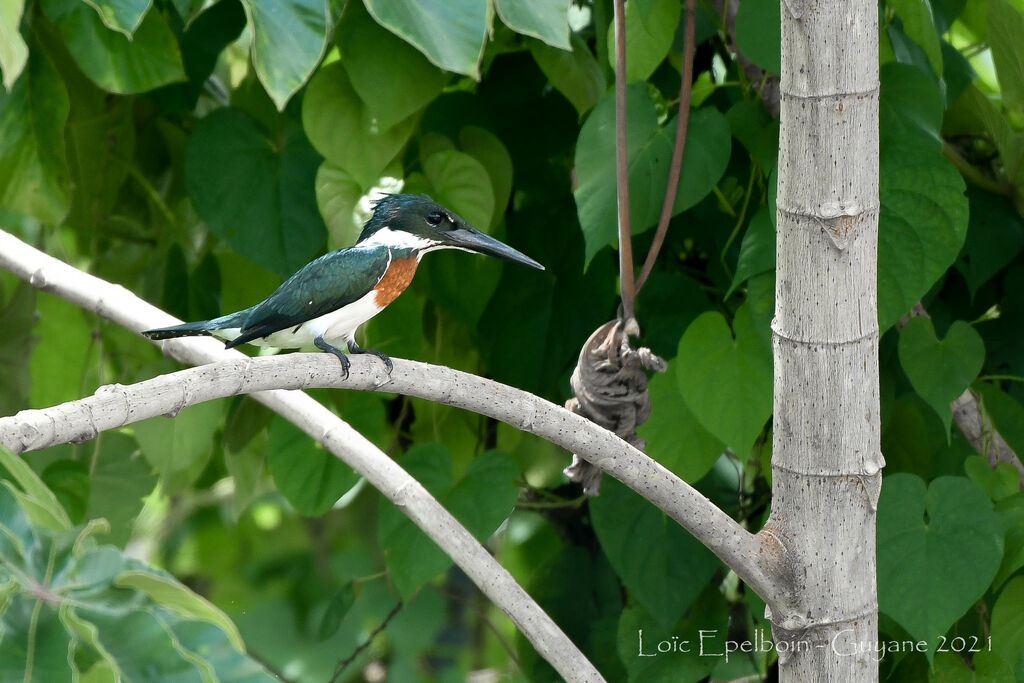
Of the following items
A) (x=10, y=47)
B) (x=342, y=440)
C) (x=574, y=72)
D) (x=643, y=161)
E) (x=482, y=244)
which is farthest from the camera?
(x=574, y=72)

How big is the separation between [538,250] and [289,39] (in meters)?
0.42

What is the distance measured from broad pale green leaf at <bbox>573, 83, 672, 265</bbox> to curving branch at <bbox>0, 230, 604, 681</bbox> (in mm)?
245

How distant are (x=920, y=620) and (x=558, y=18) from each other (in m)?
0.55

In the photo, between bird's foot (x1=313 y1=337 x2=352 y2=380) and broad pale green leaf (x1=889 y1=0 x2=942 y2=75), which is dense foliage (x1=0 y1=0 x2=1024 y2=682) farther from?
bird's foot (x1=313 y1=337 x2=352 y2=380)

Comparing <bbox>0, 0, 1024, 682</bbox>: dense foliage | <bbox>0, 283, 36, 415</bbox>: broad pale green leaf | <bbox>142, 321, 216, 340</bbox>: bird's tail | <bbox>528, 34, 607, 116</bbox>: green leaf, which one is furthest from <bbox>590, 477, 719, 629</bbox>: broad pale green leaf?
<bbox>0, 283, 36, 415</bbox>: broad pale green leaf

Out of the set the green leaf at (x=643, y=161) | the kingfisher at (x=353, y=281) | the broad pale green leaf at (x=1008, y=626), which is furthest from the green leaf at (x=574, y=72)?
the broad pale green leaf at (x=1008, y=626)

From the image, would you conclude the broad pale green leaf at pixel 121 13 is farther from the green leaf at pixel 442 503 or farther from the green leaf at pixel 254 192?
the green leaf at pixel 442 503

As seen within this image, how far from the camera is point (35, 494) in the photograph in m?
0.46

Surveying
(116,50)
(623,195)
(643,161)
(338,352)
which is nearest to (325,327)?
(338,352)

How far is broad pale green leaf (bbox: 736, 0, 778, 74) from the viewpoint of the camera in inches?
32.5

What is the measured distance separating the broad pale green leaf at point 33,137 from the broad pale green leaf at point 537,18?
52 cm

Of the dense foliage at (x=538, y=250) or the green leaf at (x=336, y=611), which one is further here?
the green leaf at (x=336, y=611)

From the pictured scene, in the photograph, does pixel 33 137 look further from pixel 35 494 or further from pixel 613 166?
pixel 35 494

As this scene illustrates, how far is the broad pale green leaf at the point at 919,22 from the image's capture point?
0.81m
